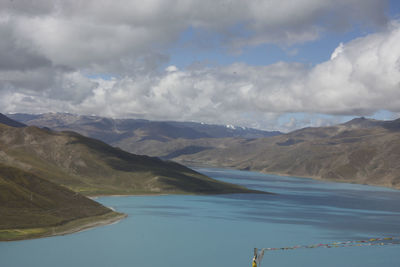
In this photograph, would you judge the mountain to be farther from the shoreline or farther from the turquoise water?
the turquoise water

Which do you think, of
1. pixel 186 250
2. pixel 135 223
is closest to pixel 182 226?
pixel 135 223

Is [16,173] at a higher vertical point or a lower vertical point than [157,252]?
higher

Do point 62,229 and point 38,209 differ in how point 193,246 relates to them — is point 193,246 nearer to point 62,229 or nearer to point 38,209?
point 62,229

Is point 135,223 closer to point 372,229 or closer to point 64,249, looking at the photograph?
point 64,249

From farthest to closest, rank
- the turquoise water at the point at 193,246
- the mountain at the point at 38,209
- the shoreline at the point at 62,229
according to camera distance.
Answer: the mountain at the point at 38,209 → the shoreline at the point at 62,229 → the turquoise water at the point at 193,246

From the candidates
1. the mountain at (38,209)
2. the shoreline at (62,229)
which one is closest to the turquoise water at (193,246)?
the shoreline at (62,229)

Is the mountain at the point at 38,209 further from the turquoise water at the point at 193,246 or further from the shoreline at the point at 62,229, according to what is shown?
the turquoise water at the point at 193,246

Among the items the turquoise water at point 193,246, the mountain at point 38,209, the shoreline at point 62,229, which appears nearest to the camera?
the turquoise water at point 193,246
